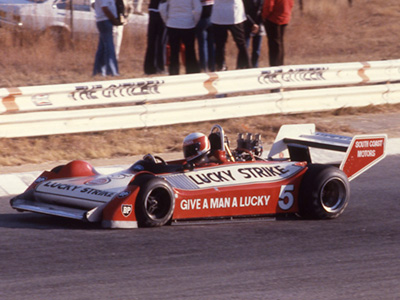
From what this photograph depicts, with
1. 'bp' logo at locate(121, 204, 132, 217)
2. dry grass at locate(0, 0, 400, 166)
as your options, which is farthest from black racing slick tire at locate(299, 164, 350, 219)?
dry grass at locate(0, 0, 400, 166)

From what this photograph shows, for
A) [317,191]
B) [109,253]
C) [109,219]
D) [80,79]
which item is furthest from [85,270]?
[80,79]

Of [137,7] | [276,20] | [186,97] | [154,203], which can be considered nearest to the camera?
[154,203]

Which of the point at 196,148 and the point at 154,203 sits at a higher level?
the point at 196,148

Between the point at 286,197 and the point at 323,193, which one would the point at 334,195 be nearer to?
the point at 323,193

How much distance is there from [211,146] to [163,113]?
3.80 m

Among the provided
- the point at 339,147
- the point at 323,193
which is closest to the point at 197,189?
the point at 323,193

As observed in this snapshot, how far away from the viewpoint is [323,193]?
815cm

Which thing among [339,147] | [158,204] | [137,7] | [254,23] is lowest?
[158,204]

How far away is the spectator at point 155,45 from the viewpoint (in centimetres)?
1483

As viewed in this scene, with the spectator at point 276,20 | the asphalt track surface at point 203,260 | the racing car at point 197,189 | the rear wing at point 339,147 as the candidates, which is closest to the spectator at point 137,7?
the spectator at point 276,20

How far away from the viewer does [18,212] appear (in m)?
8.20

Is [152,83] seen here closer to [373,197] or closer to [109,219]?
[373,197]

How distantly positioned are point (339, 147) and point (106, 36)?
6.62m

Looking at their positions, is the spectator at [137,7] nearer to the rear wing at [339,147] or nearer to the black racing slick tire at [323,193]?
the rear wing at [339,147]
